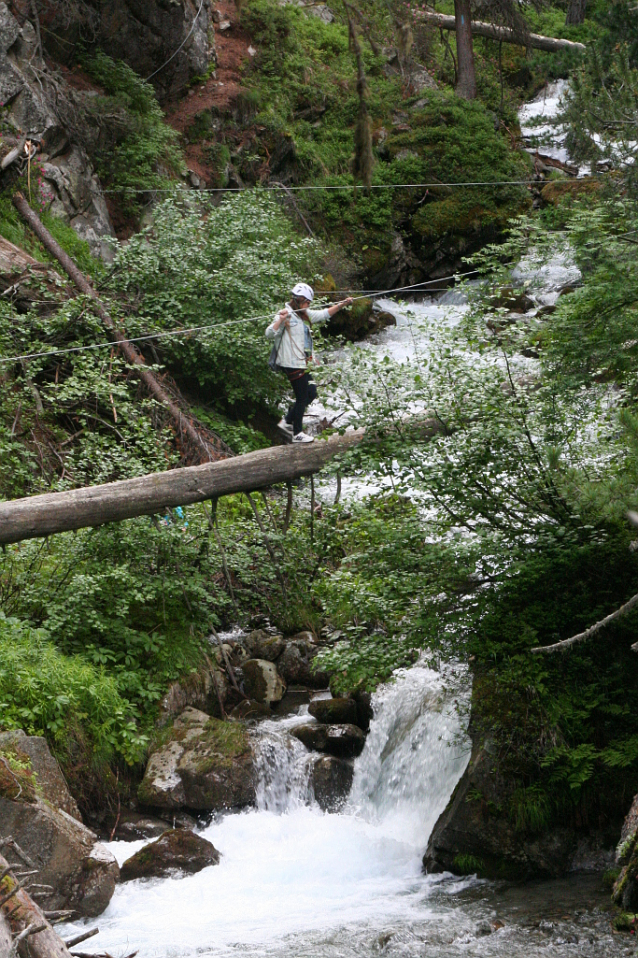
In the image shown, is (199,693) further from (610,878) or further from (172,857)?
(610,878)

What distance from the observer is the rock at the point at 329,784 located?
29.2ft

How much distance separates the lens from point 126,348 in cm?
1309

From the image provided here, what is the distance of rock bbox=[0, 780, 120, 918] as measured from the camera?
6.82 meters

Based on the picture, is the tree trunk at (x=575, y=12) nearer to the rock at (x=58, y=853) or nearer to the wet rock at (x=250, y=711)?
the wet rock at (x=250, y=711)

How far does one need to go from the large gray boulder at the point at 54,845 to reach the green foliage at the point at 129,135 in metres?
12.3

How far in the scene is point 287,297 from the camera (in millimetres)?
14547

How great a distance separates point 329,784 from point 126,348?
704 cm

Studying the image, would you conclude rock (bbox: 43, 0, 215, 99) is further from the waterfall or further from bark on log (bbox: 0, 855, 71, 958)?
bark on log (bbox: 0, 855, 71, 958)

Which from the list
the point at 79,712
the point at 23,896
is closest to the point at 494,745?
the point at 79,712

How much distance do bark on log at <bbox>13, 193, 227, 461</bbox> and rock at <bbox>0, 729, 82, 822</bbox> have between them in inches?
225

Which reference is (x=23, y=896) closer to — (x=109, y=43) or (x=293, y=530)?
(x=293, y=530)

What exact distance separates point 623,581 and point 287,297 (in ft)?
27.4

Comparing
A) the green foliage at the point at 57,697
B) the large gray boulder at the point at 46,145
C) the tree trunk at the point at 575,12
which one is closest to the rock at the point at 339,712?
the green foliage at the point at 57,697

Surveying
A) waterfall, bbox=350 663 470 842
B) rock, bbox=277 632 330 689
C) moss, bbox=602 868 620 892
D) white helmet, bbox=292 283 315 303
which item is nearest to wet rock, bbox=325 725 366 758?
waterfall, bbox=350 663 470 842
